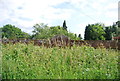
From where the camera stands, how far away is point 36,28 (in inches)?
1103

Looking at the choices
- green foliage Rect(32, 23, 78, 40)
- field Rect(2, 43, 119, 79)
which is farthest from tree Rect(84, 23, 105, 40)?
Result: field Rect(2, 43, 119, 79)

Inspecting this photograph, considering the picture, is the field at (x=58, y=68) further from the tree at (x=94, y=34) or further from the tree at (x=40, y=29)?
the tree at (x=94, y=34)

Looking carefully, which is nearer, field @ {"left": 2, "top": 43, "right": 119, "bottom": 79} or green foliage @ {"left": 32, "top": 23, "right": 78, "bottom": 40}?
field @ {"left": 2, "top": 43, "right": 119, "bottom": 79}

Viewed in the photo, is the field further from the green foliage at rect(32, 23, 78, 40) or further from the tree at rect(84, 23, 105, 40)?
the tree at rect(84, 23, 105, 40)

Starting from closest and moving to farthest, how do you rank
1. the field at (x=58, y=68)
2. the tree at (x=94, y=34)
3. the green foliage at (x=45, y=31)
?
1. the field at (x=58, y=68)
2. the green foliage at (x=45, y=31)
3. the tree at (x=94, y=34)

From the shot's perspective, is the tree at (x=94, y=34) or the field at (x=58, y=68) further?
the tree at (x=94, y=34)

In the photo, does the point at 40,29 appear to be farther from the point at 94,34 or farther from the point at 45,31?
the point at 94,34

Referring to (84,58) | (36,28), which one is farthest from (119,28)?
(84,58)

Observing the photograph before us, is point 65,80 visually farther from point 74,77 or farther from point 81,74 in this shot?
point 81,74

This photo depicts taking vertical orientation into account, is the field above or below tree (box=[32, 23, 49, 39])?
below

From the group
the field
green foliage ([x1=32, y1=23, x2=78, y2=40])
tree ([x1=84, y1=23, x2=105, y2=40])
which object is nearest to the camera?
the field

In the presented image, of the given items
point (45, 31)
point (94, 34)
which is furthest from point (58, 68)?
point (94, 34)

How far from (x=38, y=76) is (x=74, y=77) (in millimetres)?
611

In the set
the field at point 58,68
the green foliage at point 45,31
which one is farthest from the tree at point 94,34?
the field at point 58,68
